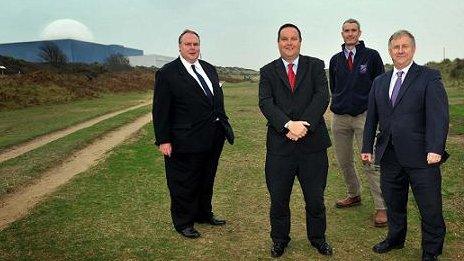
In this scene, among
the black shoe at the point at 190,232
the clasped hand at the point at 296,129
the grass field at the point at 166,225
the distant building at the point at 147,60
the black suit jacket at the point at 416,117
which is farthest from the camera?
the distant building at the point at 147,60

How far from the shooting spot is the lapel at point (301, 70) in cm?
488

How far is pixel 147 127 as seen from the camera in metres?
17.0

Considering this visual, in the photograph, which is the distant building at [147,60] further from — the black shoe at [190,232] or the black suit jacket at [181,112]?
the black shoe at [190,232]

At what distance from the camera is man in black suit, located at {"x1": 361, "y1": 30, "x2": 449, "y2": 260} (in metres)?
4.48

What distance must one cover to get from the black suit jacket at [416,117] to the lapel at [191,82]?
223cm

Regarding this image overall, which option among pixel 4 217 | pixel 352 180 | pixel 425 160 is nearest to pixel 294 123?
pixel 425 160

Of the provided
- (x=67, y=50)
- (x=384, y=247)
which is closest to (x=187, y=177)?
(x=384, y=247)

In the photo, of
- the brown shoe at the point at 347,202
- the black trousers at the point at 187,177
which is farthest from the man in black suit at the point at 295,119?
the brown shoe at the point at 347,202

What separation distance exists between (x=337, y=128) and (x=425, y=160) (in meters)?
1.91

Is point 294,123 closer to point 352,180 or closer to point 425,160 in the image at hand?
point 425,160

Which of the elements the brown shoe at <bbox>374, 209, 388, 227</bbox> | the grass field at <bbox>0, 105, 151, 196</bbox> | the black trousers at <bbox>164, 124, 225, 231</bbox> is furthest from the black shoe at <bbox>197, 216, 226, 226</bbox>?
the grass field at <bbox>0, 105, 151, 196</bbox>

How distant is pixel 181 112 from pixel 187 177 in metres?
0.87

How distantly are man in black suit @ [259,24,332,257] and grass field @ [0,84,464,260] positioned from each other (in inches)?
26.5

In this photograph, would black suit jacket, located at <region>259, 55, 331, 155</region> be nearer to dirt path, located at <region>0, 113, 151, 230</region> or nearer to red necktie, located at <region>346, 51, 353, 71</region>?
red necktie, located at <region>346, 51, 353, 71</region>
